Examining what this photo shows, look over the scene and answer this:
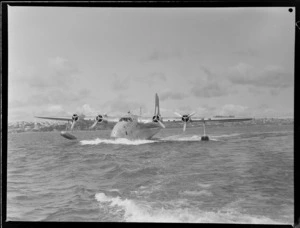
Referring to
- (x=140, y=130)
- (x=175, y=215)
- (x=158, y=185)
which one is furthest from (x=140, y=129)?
(x=175, y=215)

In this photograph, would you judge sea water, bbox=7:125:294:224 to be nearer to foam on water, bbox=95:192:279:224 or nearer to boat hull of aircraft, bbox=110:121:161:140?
foam on water, bbox=95:192:279:224

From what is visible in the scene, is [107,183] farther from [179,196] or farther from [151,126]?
[151,126]

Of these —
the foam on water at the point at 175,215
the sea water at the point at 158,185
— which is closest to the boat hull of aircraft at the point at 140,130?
the sea water at the point at 158,185

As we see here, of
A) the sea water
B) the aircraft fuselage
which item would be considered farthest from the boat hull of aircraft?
the sea water

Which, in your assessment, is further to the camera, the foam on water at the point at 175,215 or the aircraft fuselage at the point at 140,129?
the aircraft fuselage at the point at 140,129

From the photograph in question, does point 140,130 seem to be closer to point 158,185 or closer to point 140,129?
point 140,129

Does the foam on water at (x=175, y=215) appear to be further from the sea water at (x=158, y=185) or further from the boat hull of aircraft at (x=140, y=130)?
the boat hull of aircraft at (x=140, y=130)

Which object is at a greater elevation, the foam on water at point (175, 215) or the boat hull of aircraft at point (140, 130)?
the boat hull of aircraft at point (140, 130)
